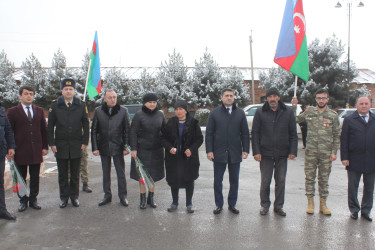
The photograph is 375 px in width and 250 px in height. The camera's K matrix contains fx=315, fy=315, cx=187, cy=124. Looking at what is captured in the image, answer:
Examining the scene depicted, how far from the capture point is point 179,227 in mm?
4449

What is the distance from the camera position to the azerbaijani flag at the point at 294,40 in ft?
18.6

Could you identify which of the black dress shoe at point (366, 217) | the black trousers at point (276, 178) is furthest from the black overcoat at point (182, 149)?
the black dress shoe at point (366, 217)

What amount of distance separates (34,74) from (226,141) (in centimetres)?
3372

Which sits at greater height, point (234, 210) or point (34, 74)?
point (34, 74)

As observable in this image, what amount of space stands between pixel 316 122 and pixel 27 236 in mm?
4500

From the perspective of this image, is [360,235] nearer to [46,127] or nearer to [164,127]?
[164,127]

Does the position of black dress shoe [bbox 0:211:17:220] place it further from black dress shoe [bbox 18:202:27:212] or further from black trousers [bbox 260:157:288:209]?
black trousers [bbox 260:157:288:209]

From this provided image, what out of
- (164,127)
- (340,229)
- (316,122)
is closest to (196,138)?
(164,127)

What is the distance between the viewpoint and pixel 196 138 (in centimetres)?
509

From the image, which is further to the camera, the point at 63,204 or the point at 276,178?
the point at 63,204

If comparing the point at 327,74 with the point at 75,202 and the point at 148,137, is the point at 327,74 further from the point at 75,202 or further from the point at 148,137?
the point at 75,202

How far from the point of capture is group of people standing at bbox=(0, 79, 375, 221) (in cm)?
487

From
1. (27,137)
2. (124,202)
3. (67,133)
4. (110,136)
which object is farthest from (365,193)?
(27,137)

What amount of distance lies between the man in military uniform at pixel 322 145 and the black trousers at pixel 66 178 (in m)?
3.86
